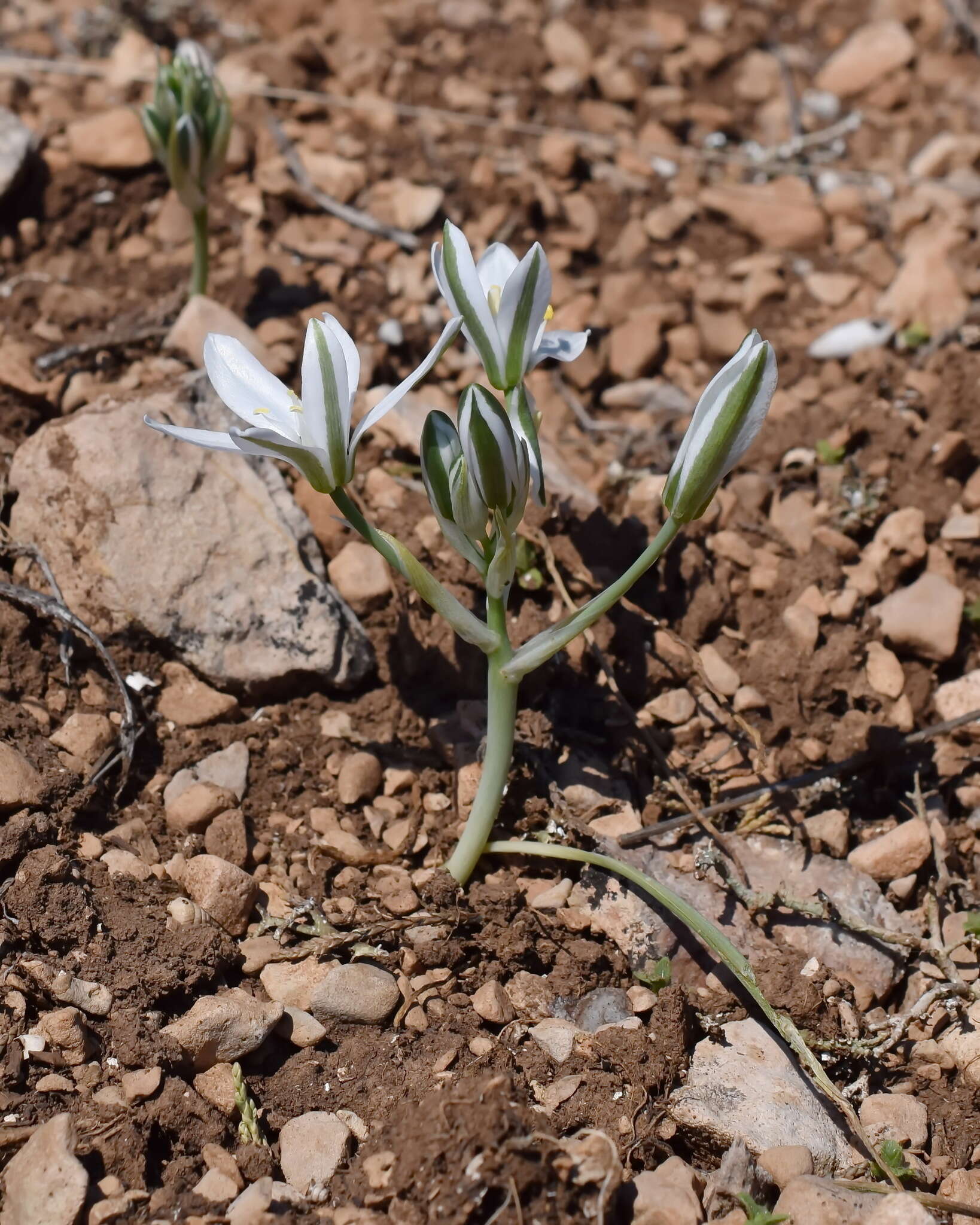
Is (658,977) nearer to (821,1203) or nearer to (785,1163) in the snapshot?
(785,1163)

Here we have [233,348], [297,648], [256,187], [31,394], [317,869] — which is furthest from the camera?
[256,187]

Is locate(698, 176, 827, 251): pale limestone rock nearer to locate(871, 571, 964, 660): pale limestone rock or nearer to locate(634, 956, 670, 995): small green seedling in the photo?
locate(871, 571, 964, 660): pale limestone rock

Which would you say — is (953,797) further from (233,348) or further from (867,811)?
(233,348)

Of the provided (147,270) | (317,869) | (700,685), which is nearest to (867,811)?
(700,685)

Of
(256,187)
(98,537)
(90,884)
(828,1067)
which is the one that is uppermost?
(256,187)

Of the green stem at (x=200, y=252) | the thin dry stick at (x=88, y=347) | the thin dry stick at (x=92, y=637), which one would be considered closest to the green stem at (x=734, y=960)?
the thin dry stick at (x=92, y=637)

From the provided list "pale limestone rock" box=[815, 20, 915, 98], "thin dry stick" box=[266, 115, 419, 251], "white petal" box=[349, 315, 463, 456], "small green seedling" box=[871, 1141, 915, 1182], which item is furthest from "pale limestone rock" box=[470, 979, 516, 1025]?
"pale limestone rock" box=[815, 20, 915, 98]

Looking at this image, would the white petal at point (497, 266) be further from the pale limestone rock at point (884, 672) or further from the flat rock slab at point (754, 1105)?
the flat rock slab at point (754, 1105)

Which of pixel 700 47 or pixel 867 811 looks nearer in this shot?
pixel 867 811
